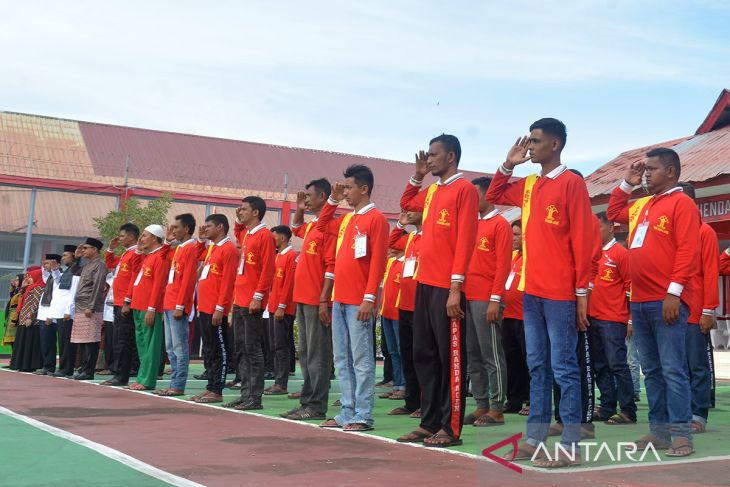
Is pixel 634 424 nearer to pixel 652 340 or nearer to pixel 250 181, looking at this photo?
pixel 652 340

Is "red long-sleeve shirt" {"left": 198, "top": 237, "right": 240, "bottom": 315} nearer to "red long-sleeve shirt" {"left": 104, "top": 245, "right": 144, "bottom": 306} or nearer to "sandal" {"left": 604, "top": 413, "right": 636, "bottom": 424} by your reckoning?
"red long-sleeve shirt" {"left": 104, "top": 245, "right": 144, "bottom": 306}

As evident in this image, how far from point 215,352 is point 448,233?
4.08 meters

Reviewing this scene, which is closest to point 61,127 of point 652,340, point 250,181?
point 250,181

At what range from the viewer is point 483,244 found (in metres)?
7.86

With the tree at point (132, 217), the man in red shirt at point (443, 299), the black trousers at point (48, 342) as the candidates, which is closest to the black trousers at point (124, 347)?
the black trousers at point (48, 342)

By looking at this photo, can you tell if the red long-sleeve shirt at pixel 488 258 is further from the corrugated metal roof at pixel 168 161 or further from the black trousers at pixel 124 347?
the corrugated metal roof at pixel 168 161

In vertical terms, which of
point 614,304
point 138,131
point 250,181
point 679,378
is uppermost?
point 138,131

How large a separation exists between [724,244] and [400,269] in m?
13.7

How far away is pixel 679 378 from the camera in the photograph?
5.61 meters

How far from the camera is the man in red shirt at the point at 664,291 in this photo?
5555 mm

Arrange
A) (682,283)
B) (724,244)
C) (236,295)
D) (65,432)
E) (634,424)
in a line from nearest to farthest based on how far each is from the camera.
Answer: (682,283), (65,432), (634,424), (236,295), (724,244)

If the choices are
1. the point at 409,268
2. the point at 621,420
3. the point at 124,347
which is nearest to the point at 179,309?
the point at 124,347

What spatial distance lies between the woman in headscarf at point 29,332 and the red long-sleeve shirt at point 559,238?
417 inches

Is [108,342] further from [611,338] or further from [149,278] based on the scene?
[611,338]
